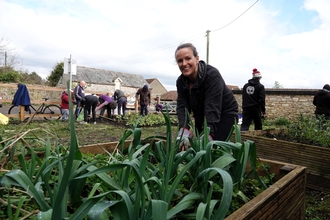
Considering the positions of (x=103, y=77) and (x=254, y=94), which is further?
(x=103, y=77)

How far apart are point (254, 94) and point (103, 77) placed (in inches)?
1680

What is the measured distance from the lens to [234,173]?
4.19 feet

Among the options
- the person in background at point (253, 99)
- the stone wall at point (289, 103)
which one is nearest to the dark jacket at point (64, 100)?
the stone wall at point (289, 103)

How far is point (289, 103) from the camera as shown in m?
13.2

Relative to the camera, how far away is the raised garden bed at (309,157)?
278 cm

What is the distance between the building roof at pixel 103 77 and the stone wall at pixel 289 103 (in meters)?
33.6

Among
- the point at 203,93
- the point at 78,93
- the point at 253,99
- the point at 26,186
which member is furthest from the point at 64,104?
the point at 26,186

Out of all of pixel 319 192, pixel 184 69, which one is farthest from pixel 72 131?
pixel 319 192

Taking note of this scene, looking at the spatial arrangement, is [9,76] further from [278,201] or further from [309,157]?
[278,201]

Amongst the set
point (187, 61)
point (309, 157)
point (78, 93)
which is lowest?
point (309, 157)

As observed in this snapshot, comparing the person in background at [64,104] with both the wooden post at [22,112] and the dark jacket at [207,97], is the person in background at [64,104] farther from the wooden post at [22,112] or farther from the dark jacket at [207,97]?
the dark jacket at [207,97]

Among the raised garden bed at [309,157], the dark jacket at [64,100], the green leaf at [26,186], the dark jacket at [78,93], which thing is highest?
the dark jacket at [78,93]

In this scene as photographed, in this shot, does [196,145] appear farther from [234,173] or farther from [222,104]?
[222,104]

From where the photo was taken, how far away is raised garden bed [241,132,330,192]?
2775 mm
